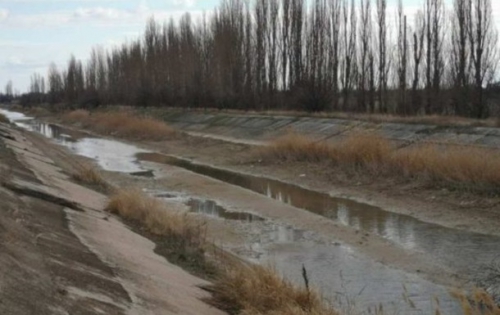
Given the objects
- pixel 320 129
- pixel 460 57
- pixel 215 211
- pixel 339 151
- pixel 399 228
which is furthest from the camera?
pixel 460 57

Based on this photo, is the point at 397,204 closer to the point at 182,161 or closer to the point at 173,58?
the point at 182,161

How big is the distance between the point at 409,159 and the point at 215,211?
6732mm

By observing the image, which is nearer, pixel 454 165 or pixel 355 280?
pixel 355 280

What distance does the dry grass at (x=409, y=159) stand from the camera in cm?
1619

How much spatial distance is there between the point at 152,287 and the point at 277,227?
Result: 24.6 feet

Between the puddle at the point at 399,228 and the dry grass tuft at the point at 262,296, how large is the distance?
171 inches

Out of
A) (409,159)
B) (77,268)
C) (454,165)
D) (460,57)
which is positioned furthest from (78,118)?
(77,268)

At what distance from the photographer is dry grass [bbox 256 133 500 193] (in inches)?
637

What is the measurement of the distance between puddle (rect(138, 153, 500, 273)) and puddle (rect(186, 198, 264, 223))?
1.97 metres

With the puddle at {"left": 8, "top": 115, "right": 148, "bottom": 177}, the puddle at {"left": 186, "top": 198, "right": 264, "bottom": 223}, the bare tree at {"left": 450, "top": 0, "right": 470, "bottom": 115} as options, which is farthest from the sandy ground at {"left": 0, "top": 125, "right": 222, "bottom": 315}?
the bare tree at {"left": 450, "top": 0, "right": 470, "bottom": 115}

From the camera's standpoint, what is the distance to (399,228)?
14.1 meters

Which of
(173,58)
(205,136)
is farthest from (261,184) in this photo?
(173,58)

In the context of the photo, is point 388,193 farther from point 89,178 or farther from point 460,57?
point 460,57

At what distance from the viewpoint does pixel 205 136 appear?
40.3 metres
